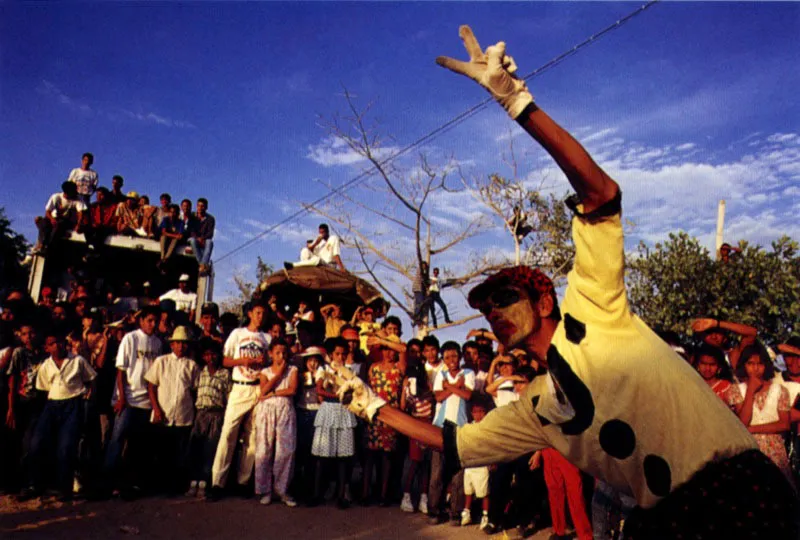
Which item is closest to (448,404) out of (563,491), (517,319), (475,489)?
(475,489)

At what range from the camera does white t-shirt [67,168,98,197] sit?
1202cm

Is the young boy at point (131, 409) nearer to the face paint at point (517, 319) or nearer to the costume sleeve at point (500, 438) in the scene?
the costume sleeve at point (500, 438)

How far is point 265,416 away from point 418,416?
1.97 m

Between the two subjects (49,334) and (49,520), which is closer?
(49,520)

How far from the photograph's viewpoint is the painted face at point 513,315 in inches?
95.0

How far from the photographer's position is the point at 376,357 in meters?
8.98

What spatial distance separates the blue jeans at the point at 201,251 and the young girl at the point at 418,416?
5192 millimetres

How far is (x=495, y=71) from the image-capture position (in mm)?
1868

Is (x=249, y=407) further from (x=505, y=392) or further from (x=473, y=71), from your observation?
(x=473, y=71)

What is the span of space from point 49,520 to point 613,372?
21.1 ft

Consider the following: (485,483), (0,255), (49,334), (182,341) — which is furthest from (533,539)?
(0,255)

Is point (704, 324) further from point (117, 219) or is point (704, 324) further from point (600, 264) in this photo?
point (117, 219)

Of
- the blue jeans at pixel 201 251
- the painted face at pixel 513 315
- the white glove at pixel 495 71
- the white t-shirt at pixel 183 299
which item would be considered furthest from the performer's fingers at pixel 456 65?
the blue jeans at pixel 201 251

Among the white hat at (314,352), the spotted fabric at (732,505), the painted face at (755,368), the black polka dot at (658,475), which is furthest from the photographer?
the white hat at (314,352)
